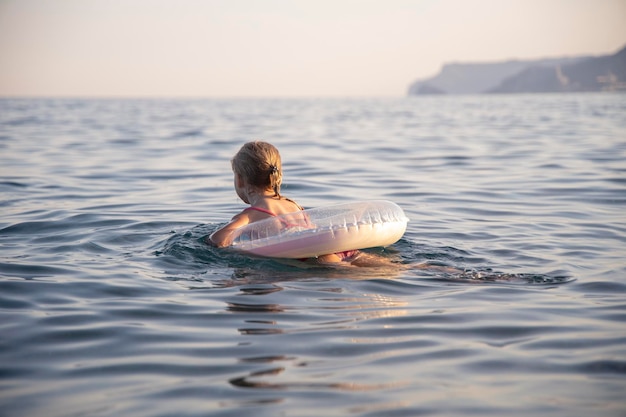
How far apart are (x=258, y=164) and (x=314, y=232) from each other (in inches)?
28.5

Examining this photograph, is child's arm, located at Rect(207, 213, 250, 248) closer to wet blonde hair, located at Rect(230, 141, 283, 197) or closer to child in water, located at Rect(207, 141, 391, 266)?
child in water, located at Rect(207, 141, 391, 266)

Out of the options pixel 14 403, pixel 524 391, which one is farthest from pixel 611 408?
pixel 14 403

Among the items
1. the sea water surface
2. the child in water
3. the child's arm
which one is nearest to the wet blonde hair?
the child in water

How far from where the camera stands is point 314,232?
18.2 ft

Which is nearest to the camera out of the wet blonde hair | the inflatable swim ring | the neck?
the inflatable swim ring

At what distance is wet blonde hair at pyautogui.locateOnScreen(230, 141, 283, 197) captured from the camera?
5734 millimetres

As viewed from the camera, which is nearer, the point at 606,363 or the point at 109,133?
the point at 606,363

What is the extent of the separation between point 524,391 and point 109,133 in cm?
2000

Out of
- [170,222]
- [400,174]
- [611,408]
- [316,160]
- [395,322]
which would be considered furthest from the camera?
[316,160]

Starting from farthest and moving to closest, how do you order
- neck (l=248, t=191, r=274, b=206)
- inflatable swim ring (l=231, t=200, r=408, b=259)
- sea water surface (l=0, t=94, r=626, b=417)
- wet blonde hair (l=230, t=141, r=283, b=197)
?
1. neck (l=248, t=191, r=274, b=206)
2. wet blonde hair (l=230, t=141, r=283, b=197)
3. inflatable swim ring (l=231, t=200, r=408, b=259)
4. sea water surface (l=0, t=94, r=626, b=417)

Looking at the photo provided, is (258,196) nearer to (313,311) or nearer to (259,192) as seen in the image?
(259,192)

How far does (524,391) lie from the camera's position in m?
3.40

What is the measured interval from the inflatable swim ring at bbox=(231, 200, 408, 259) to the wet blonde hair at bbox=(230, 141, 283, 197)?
1.16ft

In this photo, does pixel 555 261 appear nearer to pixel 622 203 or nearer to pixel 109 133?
pixel 622 203
